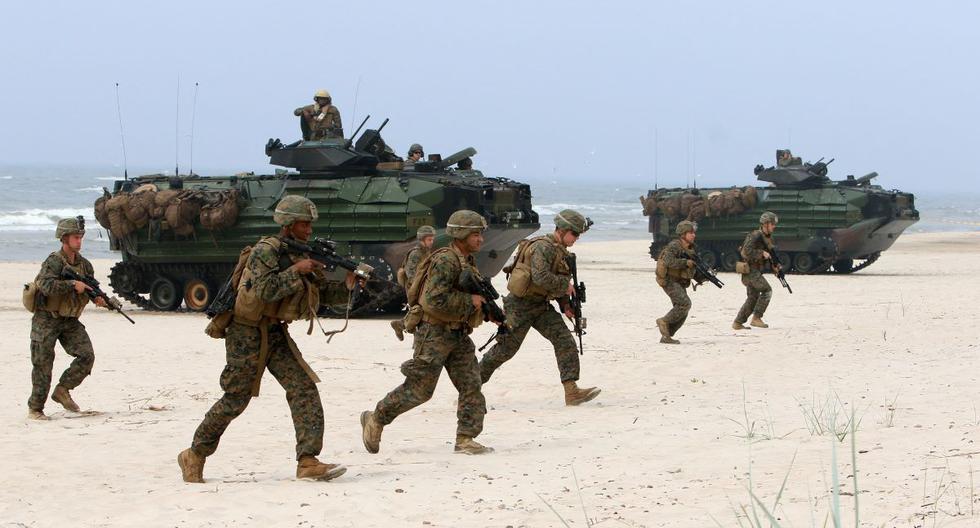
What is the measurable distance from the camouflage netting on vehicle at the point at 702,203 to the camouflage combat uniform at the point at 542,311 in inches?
831

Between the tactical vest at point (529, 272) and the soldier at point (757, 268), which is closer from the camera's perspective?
the tactical vest at point (529, 272)

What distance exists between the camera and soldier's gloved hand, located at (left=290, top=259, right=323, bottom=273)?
7.85 metres

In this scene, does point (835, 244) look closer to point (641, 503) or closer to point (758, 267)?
point (758, 267)

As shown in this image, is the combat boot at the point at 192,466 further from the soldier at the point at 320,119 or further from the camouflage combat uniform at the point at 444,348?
the soldier at the point at 320,119

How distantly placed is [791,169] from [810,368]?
19.8 meters

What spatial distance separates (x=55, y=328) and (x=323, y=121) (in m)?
11.2

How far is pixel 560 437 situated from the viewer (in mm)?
9977

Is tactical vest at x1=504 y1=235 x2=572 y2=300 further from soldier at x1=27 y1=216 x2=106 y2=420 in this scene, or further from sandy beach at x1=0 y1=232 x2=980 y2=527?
soldier at x1=27 y1=216 x2=106 y2=420

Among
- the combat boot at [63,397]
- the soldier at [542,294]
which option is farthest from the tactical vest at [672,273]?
the combat boot at [63,397]

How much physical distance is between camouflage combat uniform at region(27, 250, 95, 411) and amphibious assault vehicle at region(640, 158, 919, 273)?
22236 millimetres

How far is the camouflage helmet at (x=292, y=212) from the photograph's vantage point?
802 cm

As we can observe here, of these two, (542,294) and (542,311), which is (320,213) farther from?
(542,294)

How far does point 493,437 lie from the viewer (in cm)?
1015

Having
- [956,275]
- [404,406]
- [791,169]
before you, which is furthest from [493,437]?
[791,169]
